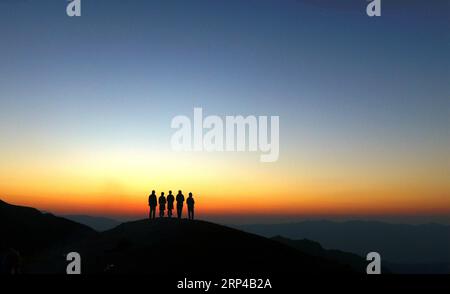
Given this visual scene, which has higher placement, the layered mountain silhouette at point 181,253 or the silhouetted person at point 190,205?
the silhouetted person at point 190,205

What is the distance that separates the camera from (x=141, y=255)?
28.1 metres

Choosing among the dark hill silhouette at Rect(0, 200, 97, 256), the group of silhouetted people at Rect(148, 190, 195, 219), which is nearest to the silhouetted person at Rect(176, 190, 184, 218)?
the group of silhouetted people at Rect(148, 190, 195, 219)

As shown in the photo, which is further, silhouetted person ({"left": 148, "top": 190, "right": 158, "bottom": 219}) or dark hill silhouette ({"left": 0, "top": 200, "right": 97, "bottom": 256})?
dark hill silhouette ({"left": 0, "top": 200, "right": 97, "bottom": 256})

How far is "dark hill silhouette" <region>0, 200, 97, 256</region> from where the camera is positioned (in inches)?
1758

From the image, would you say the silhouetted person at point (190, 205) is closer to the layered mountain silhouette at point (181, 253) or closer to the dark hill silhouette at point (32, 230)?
the layered mountain silhouette at point (181, 253)

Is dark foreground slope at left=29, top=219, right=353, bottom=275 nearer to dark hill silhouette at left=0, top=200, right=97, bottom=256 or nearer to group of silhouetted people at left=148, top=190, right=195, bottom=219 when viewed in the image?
group of silhouetted people at left=148, top=190, right=195, bottom=219

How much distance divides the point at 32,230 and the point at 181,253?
27873 mm

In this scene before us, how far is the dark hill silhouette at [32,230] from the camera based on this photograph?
44656 millimetres

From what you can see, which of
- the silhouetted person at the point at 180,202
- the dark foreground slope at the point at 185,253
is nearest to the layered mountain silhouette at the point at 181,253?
the dark foreground slope at the point at 185,253

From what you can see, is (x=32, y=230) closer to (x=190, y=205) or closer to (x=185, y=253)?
(x=190, y=205)

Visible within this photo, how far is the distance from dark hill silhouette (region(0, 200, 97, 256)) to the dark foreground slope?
10812 millimetres

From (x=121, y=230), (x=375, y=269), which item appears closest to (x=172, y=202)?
(x=121, y=230)
